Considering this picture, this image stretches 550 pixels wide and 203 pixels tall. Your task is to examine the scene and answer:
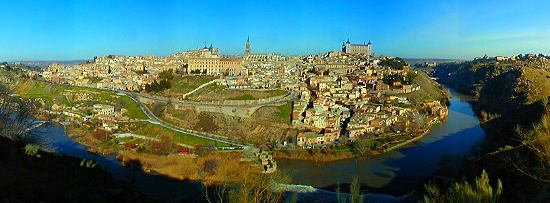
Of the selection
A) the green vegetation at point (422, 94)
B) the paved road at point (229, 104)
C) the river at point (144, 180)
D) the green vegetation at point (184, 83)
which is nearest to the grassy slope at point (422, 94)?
the green vegetation at point (422, 94)

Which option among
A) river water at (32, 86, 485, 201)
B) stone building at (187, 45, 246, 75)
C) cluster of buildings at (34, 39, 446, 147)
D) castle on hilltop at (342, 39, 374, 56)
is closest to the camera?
river water at (32, 86, 485, 201)

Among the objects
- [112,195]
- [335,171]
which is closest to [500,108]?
[335,171]

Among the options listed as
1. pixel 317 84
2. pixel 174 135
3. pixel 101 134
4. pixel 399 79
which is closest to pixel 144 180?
pixel 174 135

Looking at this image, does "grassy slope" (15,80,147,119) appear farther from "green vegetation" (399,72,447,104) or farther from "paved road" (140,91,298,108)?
"green vegetation" (399,72,447,104)

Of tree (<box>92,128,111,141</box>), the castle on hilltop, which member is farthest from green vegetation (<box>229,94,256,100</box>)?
the castle on hilltop

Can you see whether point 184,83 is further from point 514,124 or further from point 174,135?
point 514,124

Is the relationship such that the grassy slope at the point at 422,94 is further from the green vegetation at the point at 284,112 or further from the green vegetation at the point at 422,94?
the green vegetation at the point at 284,112

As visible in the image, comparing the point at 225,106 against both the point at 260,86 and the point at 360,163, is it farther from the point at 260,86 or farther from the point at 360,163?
the point at 360,163
